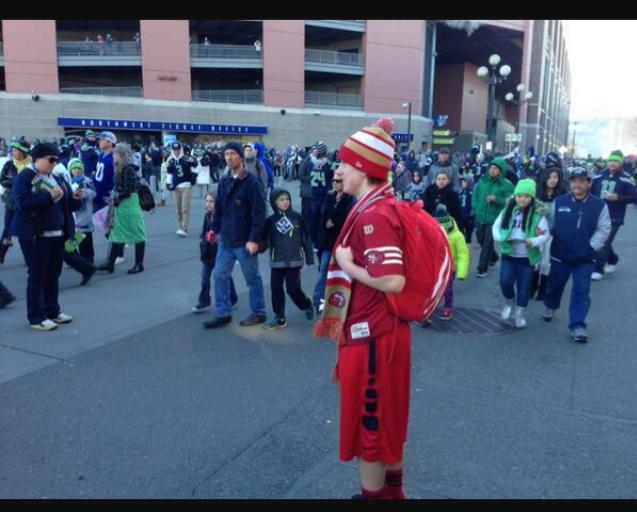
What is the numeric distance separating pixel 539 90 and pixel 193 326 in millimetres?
58040

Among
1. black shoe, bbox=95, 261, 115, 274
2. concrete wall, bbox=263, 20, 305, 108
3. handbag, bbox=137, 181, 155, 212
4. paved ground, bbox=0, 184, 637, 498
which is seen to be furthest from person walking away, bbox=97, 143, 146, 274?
concrete wall, bbox=263, 20, 305, 108

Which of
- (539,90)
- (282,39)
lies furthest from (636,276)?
(539,90)

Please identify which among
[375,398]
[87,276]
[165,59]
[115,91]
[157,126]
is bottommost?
[87,276]

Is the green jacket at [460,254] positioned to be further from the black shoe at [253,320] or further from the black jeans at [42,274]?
the black jeans at [42,274]

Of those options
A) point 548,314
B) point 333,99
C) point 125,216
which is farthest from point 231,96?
point 548,314

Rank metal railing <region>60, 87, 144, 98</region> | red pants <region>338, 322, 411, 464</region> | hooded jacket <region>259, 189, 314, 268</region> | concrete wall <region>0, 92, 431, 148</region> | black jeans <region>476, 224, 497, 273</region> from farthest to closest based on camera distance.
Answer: metal railing <region>60, 87, 144, 98</region> → concrete wall <region>0, 92, 431, 148</region> → black jeans <region>476, 224, 497, 273</region> → hooded jacket <region>259, 189, 314, 268</region> → red pants <region>338, 322, 411, 464</region>

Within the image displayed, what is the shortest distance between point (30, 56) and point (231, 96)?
43.6 ft

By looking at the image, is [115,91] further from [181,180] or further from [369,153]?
[369,153]

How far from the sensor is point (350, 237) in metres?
2.47

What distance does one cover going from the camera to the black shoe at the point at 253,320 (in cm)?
602

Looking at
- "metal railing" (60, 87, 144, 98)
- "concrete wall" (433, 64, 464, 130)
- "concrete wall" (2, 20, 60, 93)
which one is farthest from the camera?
"concrete wall" (433, 64, 464, 130)

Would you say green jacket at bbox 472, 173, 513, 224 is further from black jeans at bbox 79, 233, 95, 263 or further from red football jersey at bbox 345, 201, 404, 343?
red football jersey at bbox 345, 201, 404, 343

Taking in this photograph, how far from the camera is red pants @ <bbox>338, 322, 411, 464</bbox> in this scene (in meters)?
2.44

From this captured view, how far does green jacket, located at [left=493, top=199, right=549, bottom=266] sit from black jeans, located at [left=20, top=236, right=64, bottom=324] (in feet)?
16.0
